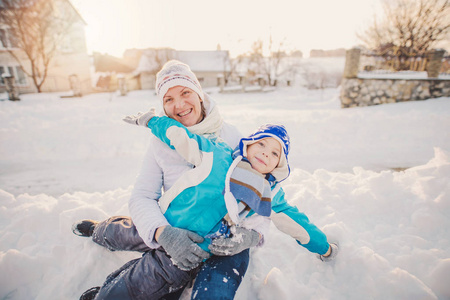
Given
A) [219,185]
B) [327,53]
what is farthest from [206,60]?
[327,53]

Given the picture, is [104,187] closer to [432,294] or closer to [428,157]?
[432,294]

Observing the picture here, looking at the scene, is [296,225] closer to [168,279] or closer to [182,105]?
[168,279]

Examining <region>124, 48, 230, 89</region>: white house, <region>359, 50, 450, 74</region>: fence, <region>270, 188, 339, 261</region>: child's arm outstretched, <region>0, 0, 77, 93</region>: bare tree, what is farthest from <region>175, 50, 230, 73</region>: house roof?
<region>270, 188, 339, 261</region>: child's arm outstretched

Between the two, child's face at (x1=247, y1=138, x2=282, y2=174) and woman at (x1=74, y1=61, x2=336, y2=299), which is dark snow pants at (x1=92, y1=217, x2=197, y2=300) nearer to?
woman at (x1=74, y1=61, x2=336, y2=299)

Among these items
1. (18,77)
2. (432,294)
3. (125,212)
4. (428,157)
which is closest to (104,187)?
(125,212)

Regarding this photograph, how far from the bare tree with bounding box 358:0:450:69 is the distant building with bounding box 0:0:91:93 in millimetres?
23762

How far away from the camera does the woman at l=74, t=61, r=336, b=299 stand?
134 centimetres

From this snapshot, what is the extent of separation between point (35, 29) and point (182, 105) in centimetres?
2211

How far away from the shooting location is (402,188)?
2.52m

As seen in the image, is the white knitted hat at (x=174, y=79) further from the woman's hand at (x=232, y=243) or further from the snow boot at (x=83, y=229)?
the snow boot at (x=83, y=229)

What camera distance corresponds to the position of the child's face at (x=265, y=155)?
152cm

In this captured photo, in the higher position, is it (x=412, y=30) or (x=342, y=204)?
(x=412, y=30)

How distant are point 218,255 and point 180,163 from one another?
0.71 metres

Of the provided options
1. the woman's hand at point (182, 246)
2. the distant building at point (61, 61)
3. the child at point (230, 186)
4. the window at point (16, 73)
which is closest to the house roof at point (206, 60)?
the distant building at point (61, 61)
